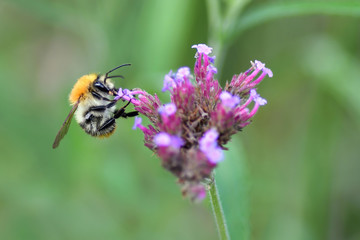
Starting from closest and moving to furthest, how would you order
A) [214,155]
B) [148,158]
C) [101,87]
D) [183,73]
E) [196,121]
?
[214,155] < [196,121] < [183,73] < [101,87] < [148,158]

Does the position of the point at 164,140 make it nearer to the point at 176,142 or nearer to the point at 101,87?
the point at 176,142

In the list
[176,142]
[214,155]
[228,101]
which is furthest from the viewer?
[228,101]

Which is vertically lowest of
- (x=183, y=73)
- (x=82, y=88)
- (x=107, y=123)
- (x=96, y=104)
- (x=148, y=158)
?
(x=183, y=73)

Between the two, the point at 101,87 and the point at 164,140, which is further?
the point at 101,87

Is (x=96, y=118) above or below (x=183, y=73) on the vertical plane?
above

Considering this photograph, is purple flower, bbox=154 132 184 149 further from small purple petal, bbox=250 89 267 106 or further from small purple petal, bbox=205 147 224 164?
small purple petal, bbox=250 89 267 106

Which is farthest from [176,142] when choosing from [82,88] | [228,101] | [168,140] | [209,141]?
[82,88]

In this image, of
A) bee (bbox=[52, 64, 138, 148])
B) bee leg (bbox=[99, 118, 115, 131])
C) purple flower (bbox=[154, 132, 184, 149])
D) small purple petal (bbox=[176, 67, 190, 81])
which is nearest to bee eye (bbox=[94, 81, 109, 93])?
bee (bbox=[52, 64, 138, 148])
